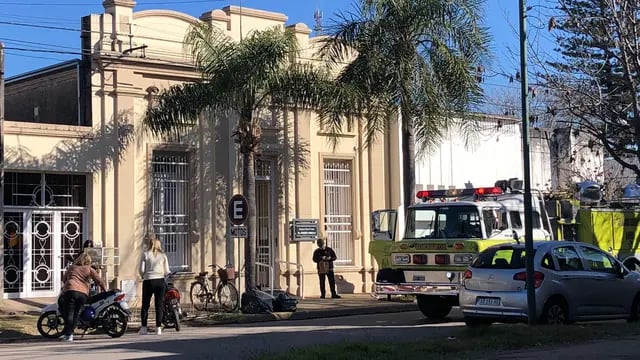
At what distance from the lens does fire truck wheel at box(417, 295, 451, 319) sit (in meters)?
18.2

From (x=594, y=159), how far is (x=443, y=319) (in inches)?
823

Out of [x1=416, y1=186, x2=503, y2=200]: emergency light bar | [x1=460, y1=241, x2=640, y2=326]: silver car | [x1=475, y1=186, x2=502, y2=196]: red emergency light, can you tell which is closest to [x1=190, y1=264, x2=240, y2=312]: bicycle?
[x1=416, y1=186, x2=503, y2=200]: emergency light bar

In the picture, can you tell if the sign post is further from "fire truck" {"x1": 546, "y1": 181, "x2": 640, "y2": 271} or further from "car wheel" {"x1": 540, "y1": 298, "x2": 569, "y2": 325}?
"car wheel" {"x1": 540, "y1": 298, "x2": 569, "y2": 325}

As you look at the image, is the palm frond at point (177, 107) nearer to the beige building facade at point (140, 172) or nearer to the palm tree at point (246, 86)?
the palm tree at point (246, 86)

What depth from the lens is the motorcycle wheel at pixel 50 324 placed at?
53.3 feet

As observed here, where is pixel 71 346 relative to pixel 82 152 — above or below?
below

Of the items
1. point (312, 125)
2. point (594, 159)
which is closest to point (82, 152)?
point (312, 125)

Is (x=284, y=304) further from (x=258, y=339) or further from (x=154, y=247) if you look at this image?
(x=258, y=339)

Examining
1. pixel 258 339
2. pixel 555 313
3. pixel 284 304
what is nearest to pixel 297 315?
pixel 284 304

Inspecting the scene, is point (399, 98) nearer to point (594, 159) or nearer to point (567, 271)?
point (567, 271)

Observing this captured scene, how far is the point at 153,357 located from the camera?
12320mm

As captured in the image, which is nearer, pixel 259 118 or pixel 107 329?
pixel 107 329

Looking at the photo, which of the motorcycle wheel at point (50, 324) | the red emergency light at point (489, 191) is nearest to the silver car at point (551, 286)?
the red emergency light at point (489, 191)

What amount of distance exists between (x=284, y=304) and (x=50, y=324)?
18.3 feet
